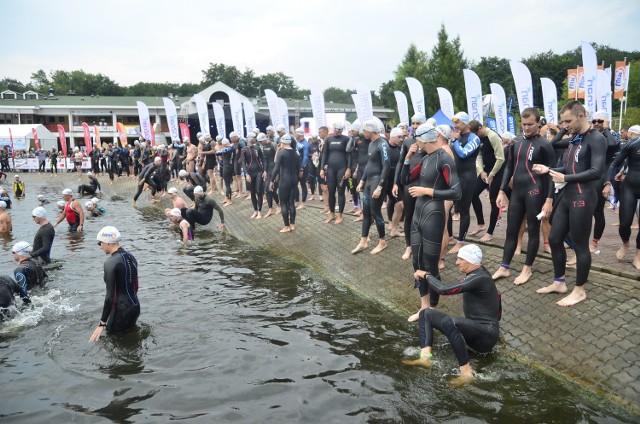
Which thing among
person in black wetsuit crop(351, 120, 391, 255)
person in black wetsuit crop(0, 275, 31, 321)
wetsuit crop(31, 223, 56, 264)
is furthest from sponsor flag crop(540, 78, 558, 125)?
person in black wetsuit crop(0, 275, 31, 321)

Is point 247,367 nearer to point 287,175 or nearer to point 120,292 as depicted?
point 120,292

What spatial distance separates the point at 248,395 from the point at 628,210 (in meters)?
5.72

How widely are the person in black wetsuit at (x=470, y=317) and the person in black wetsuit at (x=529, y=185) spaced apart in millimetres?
1347

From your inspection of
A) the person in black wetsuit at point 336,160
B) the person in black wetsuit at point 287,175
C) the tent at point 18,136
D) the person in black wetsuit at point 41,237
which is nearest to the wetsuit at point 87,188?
the person in black wetsuit at point 41,237

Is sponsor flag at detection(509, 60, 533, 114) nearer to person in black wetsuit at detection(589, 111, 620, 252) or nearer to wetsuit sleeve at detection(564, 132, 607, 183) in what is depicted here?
person in black wetsuit at detection(589, 111, 620, 252)

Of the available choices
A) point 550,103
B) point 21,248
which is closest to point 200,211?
point 21,248

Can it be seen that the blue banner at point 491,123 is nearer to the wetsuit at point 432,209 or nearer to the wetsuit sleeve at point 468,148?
the wetsuit sleeve at point 468,148

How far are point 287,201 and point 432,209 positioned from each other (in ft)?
20.1

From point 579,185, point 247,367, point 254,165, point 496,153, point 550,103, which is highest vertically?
point 550,103

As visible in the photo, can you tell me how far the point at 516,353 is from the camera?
5492mm

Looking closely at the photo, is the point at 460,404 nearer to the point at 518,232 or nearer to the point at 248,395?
the point at 248,395

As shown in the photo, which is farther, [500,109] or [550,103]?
[500,109]

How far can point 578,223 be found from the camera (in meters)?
5.52

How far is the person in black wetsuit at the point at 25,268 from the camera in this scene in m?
7.88
